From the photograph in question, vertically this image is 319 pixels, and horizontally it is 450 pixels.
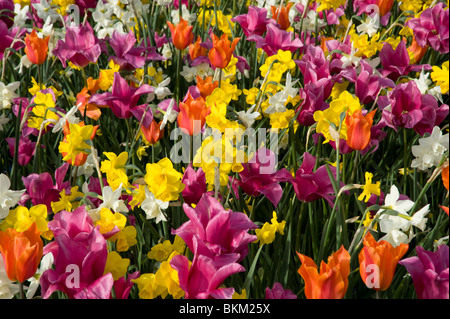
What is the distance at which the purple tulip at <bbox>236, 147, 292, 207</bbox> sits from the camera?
3.99ft

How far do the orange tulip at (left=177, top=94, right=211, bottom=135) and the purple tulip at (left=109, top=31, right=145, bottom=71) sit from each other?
631 millimetres

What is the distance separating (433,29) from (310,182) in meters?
1.01

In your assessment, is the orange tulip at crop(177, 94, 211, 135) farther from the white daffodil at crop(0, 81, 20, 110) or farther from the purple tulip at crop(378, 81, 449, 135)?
the white daffodil at crop(0, 81, 20, 110)

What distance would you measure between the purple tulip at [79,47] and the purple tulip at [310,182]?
934mm

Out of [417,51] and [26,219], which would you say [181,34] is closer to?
[417,51]

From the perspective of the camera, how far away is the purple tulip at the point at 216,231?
0.95m

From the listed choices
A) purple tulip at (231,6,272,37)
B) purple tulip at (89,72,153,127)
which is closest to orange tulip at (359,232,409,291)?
purple tulip at (89,72,153,127)

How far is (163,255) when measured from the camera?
1.15 meters

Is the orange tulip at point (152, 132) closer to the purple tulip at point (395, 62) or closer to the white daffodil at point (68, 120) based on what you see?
the white daffodil at point (68, 120)

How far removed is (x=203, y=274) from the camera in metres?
0.93

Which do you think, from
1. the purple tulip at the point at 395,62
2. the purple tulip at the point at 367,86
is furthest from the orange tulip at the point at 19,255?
the purple tulip at the point at 395,62
